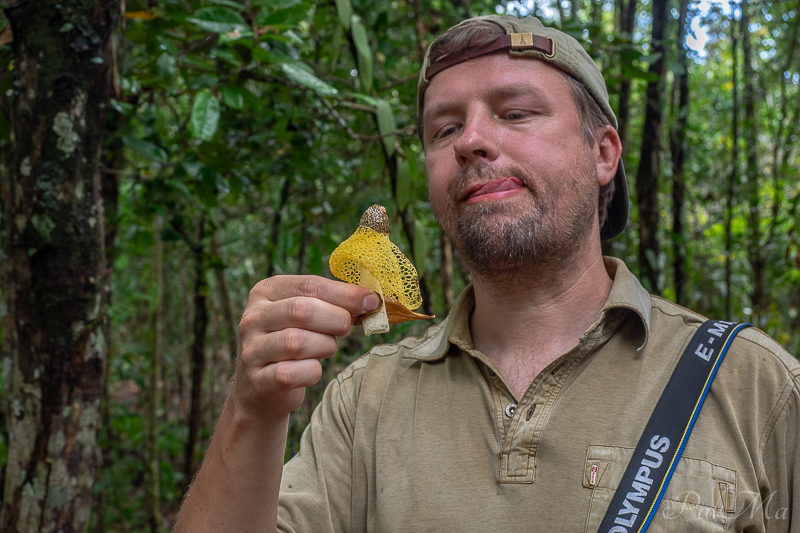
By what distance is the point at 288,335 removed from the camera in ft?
3.37

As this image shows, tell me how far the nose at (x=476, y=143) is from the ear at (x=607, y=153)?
44 cm

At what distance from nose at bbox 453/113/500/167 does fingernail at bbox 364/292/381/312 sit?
1.85ft

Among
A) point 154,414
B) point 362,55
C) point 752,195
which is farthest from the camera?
point 752,195

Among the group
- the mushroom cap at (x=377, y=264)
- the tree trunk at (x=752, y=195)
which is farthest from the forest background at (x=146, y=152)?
the mushroom cap at (x=377, y=264)

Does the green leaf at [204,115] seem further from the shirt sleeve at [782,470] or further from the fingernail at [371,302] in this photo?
the shirt sleeve at [782,470]

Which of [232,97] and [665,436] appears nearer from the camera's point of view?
[665,436]

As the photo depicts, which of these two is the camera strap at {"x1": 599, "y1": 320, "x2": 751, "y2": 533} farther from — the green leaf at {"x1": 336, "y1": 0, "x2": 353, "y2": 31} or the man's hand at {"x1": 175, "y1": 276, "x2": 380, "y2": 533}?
the green leaf at {"x1": 336, "y1": 0, "x2": 353, "y2": 31}

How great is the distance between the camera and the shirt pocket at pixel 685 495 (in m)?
1.13

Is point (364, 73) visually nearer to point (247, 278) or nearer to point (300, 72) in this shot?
point (300, 72)

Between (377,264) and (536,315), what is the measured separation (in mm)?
580

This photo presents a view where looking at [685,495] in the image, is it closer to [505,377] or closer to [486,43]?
[505,377]

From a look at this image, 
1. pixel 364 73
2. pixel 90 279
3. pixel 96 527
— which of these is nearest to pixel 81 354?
pixel 90 279

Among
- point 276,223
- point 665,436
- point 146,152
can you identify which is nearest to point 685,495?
point 665,436

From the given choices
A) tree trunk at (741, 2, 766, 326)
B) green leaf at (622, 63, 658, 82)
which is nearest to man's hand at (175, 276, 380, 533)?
green leaf at (622, 63, 658, 82)
